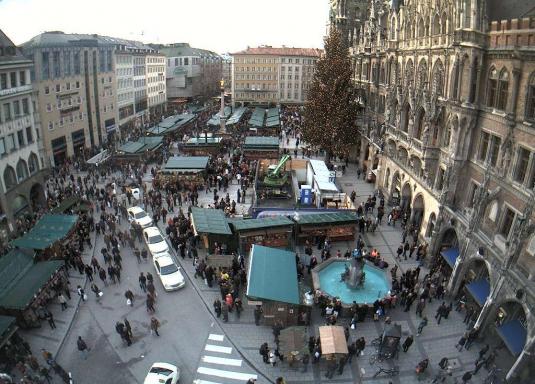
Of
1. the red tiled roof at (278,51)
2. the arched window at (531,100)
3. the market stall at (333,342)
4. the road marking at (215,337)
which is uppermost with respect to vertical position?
the red tiled roof at (278,51)

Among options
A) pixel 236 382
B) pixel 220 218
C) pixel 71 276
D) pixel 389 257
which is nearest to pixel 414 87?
pixel 389 257

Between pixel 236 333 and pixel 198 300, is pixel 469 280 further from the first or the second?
pixel 198 300

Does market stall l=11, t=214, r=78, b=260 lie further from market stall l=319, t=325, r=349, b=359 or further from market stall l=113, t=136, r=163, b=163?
market stall l=113, t=136, r=163, b=163

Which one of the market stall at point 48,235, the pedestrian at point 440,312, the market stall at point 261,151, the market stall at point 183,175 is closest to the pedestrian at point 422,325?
the pedestrian at point 440,312

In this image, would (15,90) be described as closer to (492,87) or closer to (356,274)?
(356,274)

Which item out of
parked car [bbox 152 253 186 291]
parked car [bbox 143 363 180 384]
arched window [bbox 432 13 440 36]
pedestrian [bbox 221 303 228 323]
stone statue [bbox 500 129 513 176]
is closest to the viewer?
parked car [bbox 143 363 180 384]

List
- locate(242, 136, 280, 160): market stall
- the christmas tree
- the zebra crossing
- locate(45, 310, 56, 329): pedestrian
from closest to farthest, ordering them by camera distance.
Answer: the zebra crossing → locate(45, 310, 56, 329): pedestrian → the christmas tree → locate(242, 136, 280, 160): market stall

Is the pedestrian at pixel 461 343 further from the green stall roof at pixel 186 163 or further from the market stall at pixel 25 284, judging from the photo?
the green stall roof at pixel 186 163

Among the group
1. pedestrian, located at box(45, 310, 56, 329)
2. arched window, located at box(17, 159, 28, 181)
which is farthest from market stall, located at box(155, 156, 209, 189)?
pedestrian, located at box(45, 310, 56, 329)
